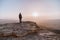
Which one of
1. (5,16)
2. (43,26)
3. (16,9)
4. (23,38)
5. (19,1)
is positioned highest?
(19,1)

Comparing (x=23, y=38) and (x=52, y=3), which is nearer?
(x=23, y=38)

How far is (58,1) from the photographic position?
7.96ft

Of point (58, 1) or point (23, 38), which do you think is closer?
point (23, 38)

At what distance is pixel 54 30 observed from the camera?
7.64 feet

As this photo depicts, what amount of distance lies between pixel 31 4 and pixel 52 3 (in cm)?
47

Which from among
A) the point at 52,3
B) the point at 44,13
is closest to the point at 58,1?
the point at 52,3

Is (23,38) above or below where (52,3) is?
below

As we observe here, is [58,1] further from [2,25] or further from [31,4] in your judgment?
[2,25]

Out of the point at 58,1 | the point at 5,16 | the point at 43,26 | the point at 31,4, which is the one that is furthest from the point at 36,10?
the point at 5,16

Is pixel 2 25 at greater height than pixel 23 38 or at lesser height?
greater

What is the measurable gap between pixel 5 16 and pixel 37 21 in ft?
2.32

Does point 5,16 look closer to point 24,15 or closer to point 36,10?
point 24,15

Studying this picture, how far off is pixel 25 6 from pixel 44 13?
448mm

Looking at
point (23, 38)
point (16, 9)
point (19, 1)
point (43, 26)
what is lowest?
point (23, 38)
